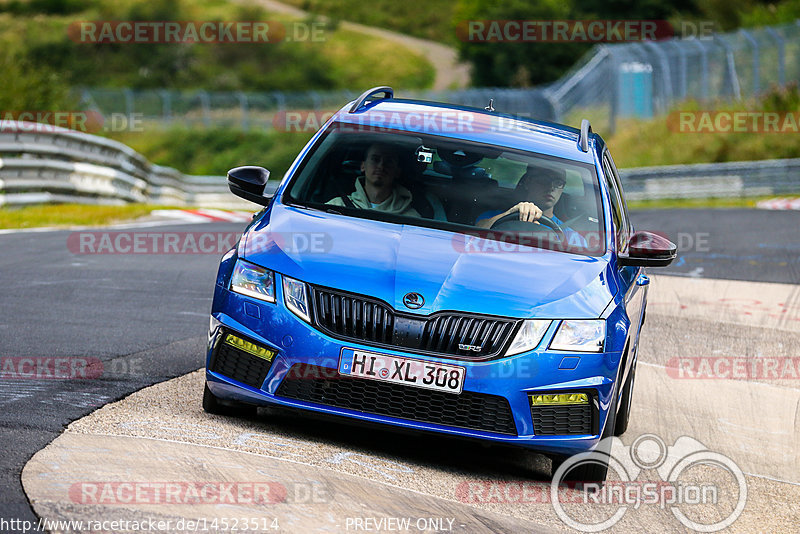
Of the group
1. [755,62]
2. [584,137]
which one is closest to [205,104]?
[755,62]

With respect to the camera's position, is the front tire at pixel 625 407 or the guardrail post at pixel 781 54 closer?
the front tire at pixel 625 407

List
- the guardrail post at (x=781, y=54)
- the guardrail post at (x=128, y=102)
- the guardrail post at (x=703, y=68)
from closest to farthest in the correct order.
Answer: the guardrail post at (x=781, y=54)
the guardrail post at (x=703, y=68)
the guardrail post at (x=128, y=102)

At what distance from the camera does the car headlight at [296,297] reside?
554cm

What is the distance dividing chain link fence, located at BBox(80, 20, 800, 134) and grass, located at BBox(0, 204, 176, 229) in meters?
13.7

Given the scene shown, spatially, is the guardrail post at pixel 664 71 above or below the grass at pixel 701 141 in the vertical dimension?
above

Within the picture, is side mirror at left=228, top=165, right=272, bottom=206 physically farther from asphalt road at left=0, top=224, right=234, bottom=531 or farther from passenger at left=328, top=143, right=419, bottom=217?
asphalt road at left=0, top=224, right=234, bottom=531

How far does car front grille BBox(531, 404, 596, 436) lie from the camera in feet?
18.3

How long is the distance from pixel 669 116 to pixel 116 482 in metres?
34.2

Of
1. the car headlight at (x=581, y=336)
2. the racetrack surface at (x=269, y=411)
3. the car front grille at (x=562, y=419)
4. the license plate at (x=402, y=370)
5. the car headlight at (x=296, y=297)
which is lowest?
the racetrack surface at (x=269, y=411)

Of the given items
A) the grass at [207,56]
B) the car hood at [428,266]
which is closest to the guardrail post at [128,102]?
the car hood at [428,266]

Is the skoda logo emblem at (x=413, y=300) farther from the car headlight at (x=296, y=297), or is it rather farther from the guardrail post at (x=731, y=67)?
the guardrail post at (x=731, y=67)

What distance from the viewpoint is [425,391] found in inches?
215

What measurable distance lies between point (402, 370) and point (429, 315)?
0.89 ft

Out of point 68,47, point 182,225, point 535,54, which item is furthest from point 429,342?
point 68,47
